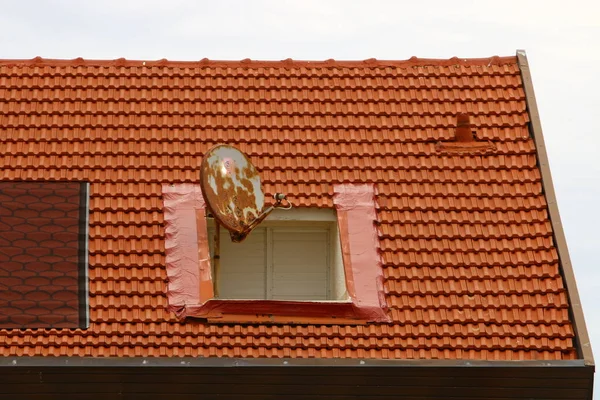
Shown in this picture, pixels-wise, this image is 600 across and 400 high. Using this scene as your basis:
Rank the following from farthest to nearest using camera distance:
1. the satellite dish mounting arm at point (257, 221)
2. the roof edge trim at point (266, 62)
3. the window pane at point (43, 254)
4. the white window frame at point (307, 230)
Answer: the roof edge trim at point (266, 62) < the white window frame at point (307, 230) < the satellite dish mounting arm at point (257, 221) < the window pane at point (43, 254)

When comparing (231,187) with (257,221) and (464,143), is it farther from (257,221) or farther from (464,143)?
(464,143)

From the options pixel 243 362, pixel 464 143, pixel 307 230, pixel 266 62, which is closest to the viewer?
pixel 243 362

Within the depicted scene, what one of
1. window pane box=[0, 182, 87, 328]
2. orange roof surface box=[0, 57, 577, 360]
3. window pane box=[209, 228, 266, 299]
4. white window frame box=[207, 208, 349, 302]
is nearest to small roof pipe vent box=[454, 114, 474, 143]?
orange roof surface box=[0, 57, 577, 360]

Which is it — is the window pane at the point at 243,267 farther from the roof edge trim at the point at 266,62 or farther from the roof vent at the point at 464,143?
the roof edge trim at the point at 266,62

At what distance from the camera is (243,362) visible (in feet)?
64.6

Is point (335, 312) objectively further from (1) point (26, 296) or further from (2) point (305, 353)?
(1) point (26, 296)

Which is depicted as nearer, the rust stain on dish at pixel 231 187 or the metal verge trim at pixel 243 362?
the metal verge trim at pixel 243 362

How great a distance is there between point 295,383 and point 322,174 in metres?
3.28

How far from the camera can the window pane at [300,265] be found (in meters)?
21.6

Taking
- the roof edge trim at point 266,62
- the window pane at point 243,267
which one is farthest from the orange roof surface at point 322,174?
the window pane at point 243,267

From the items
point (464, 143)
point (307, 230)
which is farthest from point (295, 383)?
point (464, 143)

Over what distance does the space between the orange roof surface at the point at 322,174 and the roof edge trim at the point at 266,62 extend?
0.03 m

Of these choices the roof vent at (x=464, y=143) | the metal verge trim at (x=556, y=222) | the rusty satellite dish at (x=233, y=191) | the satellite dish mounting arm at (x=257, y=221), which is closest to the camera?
the metal verge trim at (x=556, y=222)

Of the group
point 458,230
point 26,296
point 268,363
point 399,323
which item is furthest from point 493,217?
point 26,296
